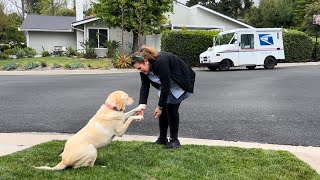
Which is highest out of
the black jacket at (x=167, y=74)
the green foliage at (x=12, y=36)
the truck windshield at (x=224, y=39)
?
the green foliage at (x=12, y=36)

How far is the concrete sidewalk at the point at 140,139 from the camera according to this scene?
5.60m

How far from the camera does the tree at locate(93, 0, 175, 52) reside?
88.5 ft

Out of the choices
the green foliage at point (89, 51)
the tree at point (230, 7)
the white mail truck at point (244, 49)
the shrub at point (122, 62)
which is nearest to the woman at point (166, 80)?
the white mail truck at point (244, 49)

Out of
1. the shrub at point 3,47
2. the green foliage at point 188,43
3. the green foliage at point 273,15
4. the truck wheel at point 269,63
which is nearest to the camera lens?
the truck wheel at point 269,63

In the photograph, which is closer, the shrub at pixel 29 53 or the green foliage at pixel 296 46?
the green foliage at pixel 296 46

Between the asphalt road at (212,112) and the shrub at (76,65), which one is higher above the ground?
the shrub at (76,65)

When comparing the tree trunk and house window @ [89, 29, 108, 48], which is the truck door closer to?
the tree trunk

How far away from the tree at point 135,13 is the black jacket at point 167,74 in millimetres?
21495

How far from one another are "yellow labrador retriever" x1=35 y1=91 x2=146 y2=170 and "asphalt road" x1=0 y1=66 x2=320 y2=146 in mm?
2205

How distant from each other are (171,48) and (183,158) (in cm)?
1991

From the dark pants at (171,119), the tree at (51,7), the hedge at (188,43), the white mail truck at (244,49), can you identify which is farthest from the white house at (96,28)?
the dark pants at (171,119)

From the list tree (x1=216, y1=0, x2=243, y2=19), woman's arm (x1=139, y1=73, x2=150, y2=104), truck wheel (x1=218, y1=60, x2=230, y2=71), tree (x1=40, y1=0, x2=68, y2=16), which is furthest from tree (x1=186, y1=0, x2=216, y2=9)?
woman's arm (x1=139, y1=73, x2=150, y2=104)

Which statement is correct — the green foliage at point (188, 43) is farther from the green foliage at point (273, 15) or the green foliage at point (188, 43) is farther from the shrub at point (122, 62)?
the green foliage at point (273, 15)

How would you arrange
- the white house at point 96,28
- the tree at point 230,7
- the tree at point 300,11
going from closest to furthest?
the white house at point 96,28, the tree at point 300,11, the tree at point 230,7
